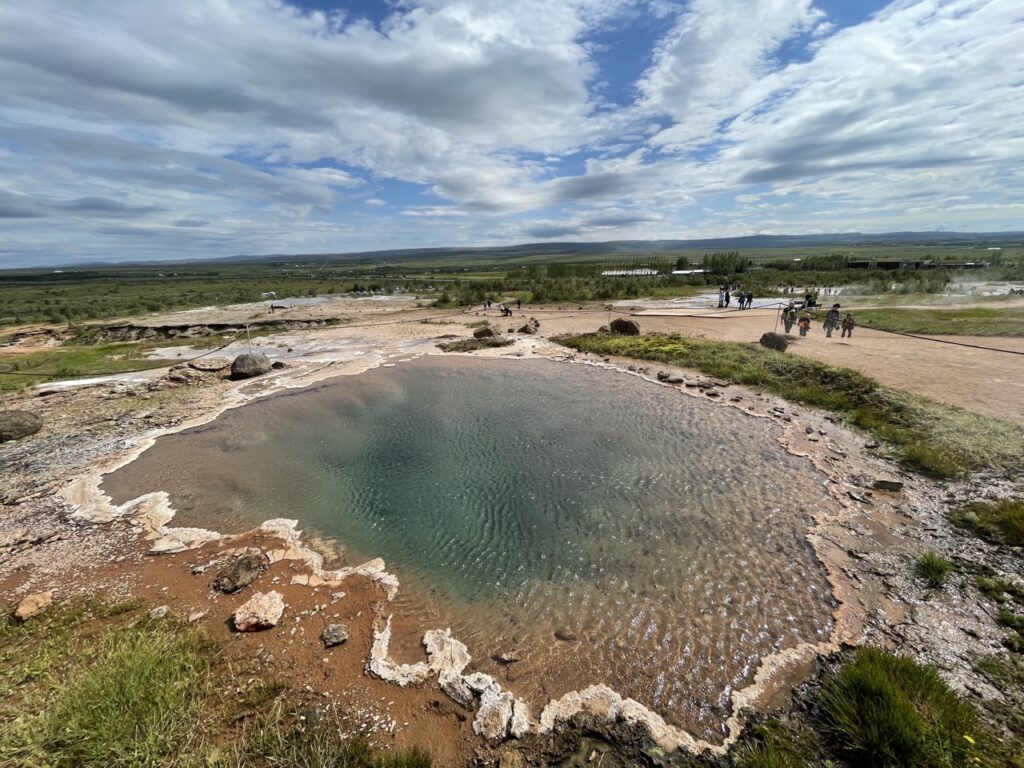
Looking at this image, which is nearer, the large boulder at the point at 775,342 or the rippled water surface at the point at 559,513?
the rippled water surface at the point at 559,513

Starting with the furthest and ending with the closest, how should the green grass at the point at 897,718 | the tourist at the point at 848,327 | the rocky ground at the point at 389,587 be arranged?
1. the tourist at the point at 848,327
2. the rocky ground at the point at 389,587
3. the green grass at the point at 897,718

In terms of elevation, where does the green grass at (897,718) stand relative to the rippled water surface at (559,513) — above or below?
above

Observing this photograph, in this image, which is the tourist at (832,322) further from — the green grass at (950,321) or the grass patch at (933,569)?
the grass patch at (933,569)

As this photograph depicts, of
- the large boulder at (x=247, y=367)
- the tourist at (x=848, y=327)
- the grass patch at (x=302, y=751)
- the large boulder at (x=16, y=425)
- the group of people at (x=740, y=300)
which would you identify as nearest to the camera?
the grass patch at (x=302, y=751)

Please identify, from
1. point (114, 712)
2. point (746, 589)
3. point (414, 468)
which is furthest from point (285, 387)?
point (746, 589)

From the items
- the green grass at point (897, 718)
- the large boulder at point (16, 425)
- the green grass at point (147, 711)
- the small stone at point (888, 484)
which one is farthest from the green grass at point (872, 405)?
the large boulder at point (16, 425)

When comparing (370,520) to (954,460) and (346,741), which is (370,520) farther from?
(954,460)

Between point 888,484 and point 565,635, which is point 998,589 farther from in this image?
point 565,635

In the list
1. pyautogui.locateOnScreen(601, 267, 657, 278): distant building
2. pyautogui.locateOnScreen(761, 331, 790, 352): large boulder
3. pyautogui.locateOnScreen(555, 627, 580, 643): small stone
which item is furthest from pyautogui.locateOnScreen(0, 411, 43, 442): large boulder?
pyautogui.locateOnScreen(601, 267, 657, 278): distant building
